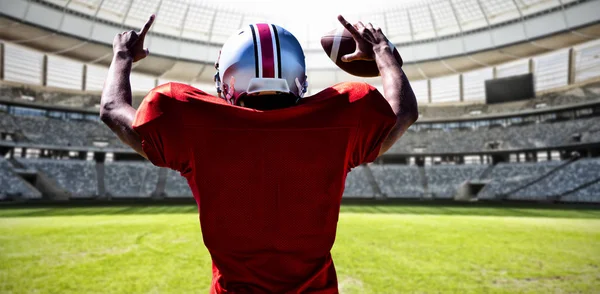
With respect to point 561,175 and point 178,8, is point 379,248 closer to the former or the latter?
point 178,8

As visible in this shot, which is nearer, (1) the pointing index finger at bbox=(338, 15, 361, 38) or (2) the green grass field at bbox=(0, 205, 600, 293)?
(1) the pointing index finger at bbox=(338, 15, 361, 38)

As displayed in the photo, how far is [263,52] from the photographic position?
1251mm

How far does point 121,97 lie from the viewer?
1.20 metres

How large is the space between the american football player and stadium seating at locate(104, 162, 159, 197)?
106ft

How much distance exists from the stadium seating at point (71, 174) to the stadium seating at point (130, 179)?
1209mm

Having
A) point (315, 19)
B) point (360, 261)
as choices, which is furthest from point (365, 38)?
point (315, 19)

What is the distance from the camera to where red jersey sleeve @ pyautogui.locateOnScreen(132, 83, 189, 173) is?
1.02m

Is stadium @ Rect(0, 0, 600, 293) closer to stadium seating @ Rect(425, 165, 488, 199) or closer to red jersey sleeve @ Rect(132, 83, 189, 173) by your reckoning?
stadium seating @ Rect(425, 165, 488, 199)

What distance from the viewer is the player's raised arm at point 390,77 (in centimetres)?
129

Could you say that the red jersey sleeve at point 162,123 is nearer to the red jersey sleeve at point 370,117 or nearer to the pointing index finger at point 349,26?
the red jersey sleeve at point 370,117

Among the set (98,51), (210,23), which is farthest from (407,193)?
(98,51)

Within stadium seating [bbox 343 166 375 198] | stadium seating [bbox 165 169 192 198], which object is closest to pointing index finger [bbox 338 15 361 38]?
stadium seating [bbox 343 166 375 198]

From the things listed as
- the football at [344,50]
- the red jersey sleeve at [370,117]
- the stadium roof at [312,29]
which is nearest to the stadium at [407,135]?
the stadium roof at [312,29]

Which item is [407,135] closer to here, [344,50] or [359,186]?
[359,186]
